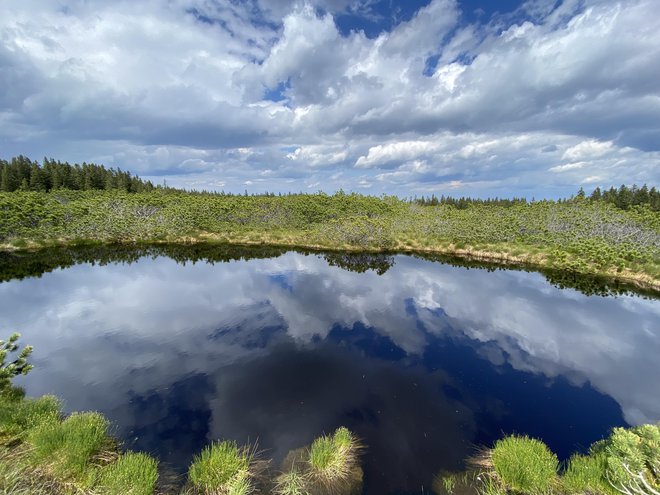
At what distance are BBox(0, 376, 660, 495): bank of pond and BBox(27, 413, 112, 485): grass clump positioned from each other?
28mm

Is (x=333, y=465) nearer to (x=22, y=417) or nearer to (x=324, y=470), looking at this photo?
(x=324, y=470)

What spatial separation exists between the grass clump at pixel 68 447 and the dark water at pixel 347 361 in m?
2.00

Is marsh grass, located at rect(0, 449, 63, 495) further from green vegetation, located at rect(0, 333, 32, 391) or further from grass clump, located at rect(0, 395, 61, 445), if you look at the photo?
green vegetation, located at rect(0, 333, 32, 391)

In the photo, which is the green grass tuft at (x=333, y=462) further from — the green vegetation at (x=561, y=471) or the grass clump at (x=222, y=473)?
the green vegetation at (x=561, y=471)

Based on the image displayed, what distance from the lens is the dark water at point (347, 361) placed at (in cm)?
1404

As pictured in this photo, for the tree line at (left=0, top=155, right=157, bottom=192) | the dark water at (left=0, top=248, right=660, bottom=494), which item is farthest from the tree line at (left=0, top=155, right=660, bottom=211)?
the dark water at (left=0, top=248, right=660, bottom=494)

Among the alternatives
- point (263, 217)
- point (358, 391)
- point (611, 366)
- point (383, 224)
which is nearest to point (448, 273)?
point (383, 224)

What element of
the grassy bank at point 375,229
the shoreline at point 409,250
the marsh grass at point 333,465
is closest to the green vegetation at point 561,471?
the marsh grass at point 333,465

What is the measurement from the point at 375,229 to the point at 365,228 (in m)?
1.98

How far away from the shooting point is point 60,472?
31.8 feet

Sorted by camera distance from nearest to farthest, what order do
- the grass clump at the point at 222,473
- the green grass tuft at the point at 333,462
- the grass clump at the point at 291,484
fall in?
the grass clump at the point at 222,473 → the grass clump at the point at 291,484 → the green grass tuft at the point at 333,462

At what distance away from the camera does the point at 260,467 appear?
1166cm

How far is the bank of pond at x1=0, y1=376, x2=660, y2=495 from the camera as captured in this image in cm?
921

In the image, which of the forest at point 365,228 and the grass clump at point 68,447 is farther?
the forest at point 365,228
